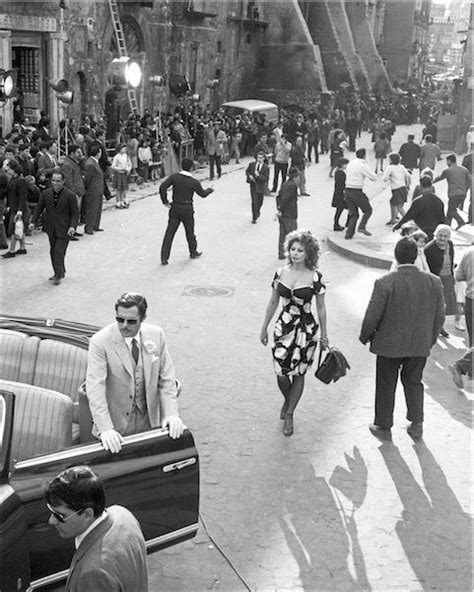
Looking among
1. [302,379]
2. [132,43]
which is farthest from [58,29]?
[302,379]

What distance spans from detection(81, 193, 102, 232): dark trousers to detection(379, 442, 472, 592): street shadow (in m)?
10.1

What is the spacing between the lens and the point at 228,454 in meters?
6.80

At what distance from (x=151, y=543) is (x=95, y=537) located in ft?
5.60

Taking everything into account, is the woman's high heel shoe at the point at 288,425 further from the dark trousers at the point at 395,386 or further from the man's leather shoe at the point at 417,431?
the man's leather shoe at the point at 417,431

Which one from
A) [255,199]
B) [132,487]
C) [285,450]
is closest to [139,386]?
[132,487]

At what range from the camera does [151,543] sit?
484cm

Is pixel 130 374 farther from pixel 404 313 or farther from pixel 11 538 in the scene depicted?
pixel 404 313

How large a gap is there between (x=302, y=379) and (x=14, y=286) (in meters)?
6.01

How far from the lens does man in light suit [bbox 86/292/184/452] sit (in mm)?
5184

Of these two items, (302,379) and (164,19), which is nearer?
(302,379)

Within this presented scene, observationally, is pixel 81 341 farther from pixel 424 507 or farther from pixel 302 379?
pixel 424 507

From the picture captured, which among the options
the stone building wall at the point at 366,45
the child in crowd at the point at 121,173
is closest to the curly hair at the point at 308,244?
the child in crowd at the point at 121,173

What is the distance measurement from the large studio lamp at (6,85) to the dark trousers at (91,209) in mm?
3532

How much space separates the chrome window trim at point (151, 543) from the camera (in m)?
4.52
